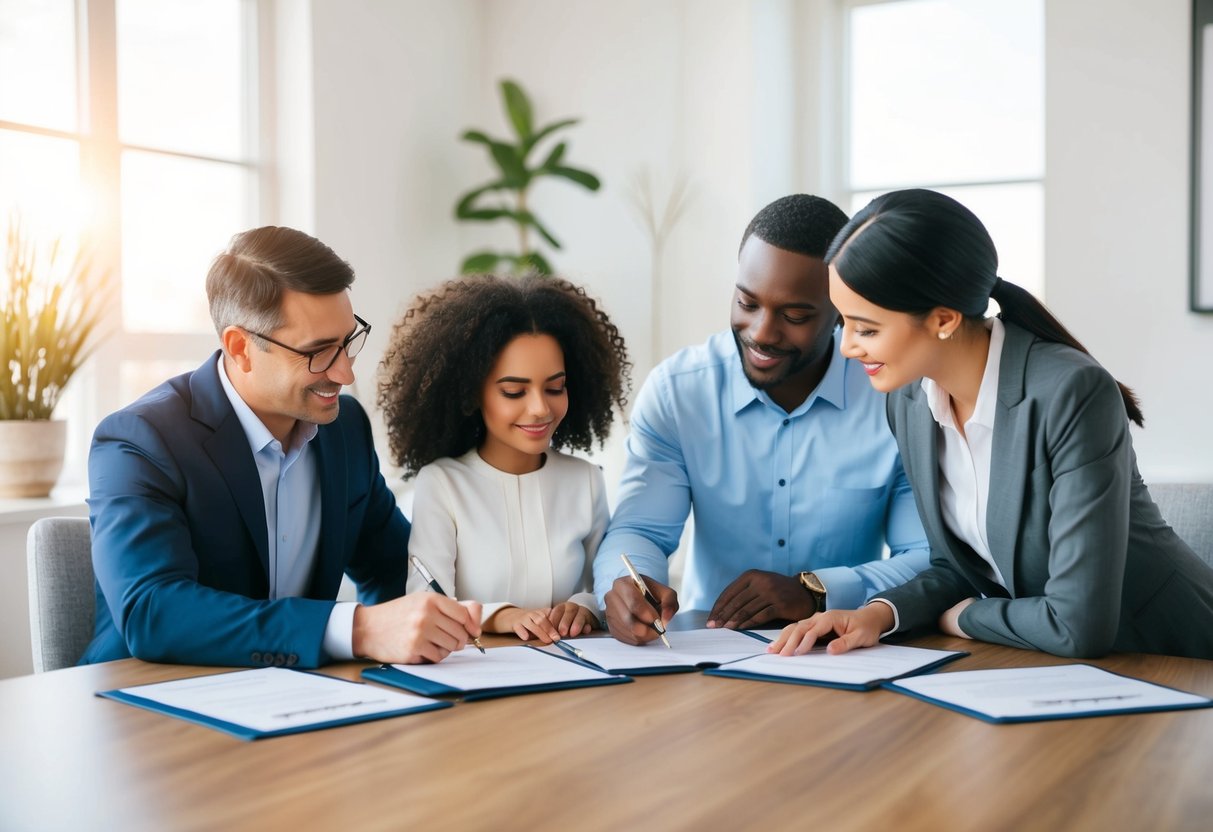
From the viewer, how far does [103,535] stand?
5.50 ft

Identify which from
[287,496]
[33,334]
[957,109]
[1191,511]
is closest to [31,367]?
[33,334]

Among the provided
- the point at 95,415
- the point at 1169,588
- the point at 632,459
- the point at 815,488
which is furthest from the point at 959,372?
the point at 95,415

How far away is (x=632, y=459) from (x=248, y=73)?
2800 millimetres

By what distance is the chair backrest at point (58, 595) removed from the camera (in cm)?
192

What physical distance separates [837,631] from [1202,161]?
2874mm

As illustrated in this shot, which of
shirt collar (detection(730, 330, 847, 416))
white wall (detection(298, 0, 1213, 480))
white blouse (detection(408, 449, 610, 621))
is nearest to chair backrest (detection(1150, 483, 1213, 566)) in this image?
shirt collar (detection(730, 330, 847, 416))

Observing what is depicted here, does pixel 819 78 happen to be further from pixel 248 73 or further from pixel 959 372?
pixel 959 372

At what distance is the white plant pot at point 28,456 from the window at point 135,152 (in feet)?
1.48

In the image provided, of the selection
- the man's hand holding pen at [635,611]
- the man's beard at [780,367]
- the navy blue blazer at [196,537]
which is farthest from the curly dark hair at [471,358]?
the man's hand holding pen at [635,611]

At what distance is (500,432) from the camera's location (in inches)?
81.7

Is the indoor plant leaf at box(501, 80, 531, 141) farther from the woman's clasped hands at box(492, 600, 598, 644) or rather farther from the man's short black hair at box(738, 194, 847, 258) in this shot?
the woman's clasped hands at box(492, 600, 598, 644)

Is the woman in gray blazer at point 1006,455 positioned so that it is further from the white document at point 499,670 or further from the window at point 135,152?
the window at point 135,152

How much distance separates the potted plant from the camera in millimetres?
3180

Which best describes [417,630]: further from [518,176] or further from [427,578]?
[518,176]
